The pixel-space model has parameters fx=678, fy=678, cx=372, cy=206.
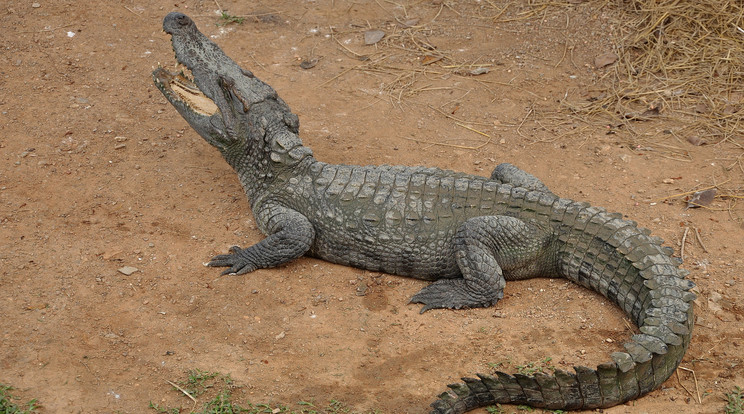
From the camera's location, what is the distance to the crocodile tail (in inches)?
145

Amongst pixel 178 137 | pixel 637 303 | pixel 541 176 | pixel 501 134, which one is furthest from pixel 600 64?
pixel 178 137

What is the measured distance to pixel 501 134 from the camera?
21.7ft

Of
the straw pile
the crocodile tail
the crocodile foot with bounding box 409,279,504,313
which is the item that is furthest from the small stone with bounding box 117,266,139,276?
the straw pile

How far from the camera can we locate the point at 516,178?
5.41 m

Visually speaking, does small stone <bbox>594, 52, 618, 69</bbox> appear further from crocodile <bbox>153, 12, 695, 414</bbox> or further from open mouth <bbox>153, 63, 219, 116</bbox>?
open mouth <bbox>153, 63, 219, 116</bbox>

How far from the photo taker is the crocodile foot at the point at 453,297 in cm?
467

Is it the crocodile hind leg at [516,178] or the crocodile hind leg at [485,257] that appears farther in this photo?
the crocodile hind leg at [516,178]

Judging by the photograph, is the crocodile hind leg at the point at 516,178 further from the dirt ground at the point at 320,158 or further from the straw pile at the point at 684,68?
the straw pile at the point at 684,68

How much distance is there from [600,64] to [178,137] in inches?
179

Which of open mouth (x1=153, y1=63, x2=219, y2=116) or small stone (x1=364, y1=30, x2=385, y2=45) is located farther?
small stone (x1=364, y1=30, x2=385, y2=45)

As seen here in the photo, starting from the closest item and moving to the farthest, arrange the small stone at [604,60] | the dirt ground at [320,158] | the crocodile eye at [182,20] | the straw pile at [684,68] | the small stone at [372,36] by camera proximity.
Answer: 1. the dirt ground at [320,158]
2. the crocodile eye at [182,20]
3. the straw pile at [684,68]
4. the small stone at [604,60]
5. the small stone at [372,36]

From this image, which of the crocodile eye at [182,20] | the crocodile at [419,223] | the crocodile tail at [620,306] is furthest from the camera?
the crocodile eye at [182,20]

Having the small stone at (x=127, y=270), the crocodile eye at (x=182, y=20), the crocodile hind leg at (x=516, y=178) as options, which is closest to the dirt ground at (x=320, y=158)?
the small stone at (x=127, y=270)

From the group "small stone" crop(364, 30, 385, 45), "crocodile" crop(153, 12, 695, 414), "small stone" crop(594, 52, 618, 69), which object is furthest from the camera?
"small stone" crop(364, 30, 385, 45)
